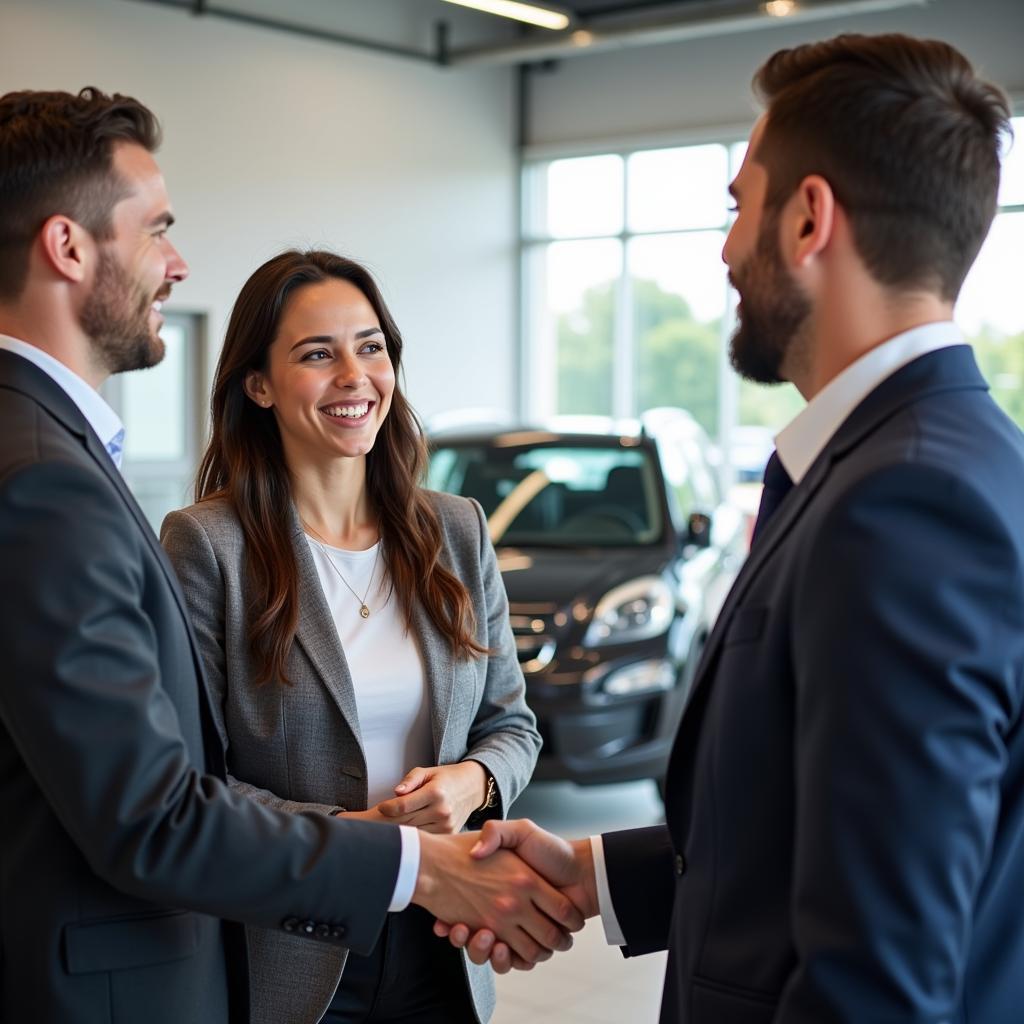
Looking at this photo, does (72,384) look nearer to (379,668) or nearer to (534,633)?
(379,668)

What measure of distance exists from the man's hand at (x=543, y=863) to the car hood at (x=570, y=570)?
3286 millimetres

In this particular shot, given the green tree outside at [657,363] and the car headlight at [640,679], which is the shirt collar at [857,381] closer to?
the car headlight at [640,679]

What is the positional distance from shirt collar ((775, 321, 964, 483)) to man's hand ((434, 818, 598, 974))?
0.92m

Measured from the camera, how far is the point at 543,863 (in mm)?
2221

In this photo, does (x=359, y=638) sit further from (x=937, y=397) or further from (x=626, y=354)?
(x=626, y=354)

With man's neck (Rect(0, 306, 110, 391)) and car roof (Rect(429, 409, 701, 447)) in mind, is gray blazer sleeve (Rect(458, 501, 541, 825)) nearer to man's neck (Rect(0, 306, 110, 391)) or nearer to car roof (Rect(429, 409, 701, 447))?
man's neck (Rect(0, 306, 110, 391))

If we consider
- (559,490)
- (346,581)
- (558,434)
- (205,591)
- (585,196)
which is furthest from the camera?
(585,196)

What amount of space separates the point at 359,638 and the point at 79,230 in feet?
2.98

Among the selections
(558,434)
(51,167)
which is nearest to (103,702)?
(51,167)

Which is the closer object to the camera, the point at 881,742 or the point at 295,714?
the point at 881,742

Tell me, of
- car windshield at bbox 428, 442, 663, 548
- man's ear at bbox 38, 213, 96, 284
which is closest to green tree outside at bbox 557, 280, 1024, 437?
car windshield at bbox 428, 442, 663, 548

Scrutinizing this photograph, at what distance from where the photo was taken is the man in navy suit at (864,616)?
1.23 m

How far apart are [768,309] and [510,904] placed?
1.11m

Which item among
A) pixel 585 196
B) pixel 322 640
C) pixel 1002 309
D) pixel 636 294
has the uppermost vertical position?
pixel 585 196
